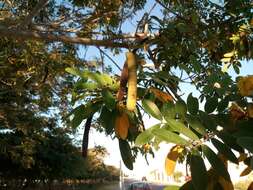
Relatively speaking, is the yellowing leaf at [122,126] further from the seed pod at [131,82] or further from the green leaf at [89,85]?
the green leaf at [89,85]

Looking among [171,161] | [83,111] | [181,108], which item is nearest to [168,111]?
[181,108]

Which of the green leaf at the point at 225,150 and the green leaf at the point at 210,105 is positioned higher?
the green leaf at the point at 210,105

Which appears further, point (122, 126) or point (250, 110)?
point (122, 126)

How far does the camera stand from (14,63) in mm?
9672

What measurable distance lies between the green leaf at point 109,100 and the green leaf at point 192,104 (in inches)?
9.5

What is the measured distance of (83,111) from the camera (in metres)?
1.54

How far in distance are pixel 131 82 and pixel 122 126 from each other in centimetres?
16

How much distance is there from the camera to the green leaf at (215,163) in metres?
1.17

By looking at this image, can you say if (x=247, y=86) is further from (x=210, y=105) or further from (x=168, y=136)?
(x=168, y=136)

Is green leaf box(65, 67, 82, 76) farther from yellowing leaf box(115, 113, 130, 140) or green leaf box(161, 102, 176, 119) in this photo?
green leaf box(161, 102, 176, 119)

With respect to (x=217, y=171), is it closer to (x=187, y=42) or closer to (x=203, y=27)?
(x=187, y=42)

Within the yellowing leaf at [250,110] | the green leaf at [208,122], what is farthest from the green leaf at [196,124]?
the yellowing leaf at [250,110]

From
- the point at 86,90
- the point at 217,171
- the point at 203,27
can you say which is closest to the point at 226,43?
the point at 203,27

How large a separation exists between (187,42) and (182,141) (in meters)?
3.34
